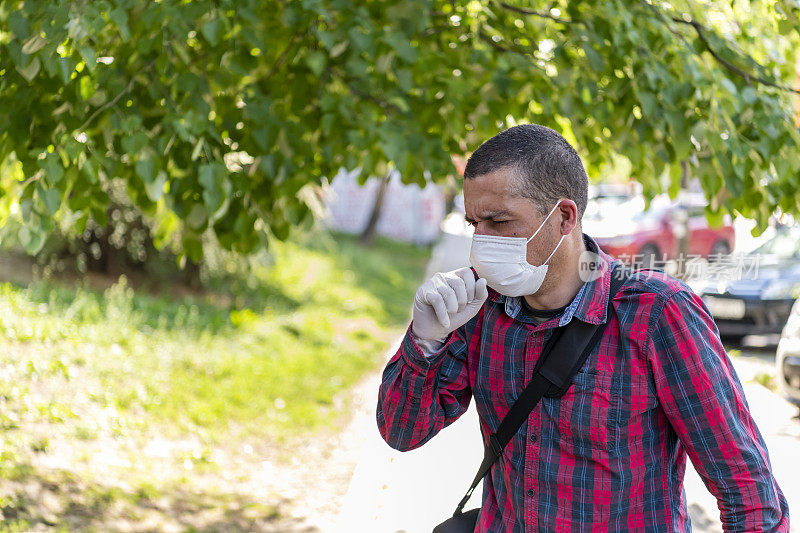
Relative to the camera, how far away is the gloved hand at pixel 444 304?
1984mm

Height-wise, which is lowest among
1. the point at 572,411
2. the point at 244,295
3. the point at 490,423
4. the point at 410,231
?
the point at 410,231

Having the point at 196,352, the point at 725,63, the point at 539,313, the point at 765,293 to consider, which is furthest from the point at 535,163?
the point at 765,293

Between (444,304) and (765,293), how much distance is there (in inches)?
368

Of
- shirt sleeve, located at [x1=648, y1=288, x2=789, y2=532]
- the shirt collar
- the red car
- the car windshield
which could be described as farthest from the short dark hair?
the red car

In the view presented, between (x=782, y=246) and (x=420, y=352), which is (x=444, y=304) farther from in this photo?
(x=782, y=246)

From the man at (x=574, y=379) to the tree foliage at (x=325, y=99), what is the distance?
1.49 m

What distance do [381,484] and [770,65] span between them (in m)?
3.36

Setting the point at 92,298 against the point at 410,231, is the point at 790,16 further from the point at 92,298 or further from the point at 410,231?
the point at 410,231

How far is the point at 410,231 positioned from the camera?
24.8 meters

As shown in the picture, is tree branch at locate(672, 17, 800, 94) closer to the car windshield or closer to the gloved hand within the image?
the gloved hand

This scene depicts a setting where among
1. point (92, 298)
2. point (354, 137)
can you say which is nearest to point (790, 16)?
point (354, 137)

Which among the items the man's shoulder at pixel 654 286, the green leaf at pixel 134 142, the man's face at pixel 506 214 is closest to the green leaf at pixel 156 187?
the green leaf at pixel 134 142

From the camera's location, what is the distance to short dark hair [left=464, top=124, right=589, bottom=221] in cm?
206

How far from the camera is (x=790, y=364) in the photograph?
714 centimetres
